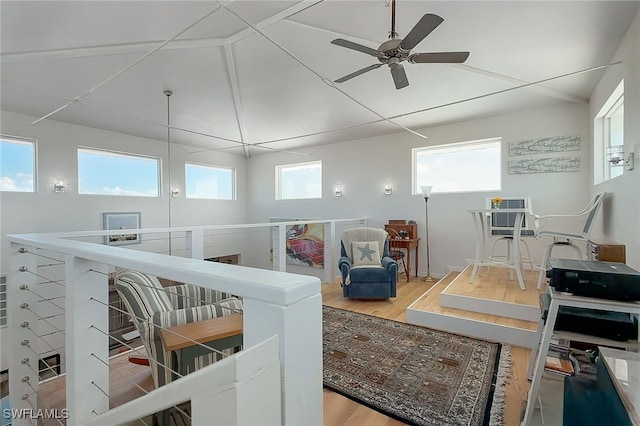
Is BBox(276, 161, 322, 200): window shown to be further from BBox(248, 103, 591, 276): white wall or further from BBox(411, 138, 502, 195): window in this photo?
BBox(411, 138, 502, 195): window

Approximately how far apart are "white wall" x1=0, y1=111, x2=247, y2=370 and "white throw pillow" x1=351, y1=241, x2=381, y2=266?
431 centimetres

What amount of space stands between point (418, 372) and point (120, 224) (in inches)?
232

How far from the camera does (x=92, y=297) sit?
3.58 ft

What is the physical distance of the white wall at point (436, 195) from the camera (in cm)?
428

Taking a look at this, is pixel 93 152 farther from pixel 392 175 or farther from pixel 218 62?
pixel 392 175

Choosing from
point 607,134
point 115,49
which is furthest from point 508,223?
point 115,49

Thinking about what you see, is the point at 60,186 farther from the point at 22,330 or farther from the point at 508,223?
the point at 508,223

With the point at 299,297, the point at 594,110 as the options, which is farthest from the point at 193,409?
the point at 594,110

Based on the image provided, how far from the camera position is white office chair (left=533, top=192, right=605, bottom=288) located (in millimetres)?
2854

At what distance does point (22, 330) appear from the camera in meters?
1.67

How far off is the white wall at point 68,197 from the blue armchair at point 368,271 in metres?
4.32

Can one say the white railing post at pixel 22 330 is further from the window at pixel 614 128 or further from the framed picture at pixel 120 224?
the window at pixel 614 128

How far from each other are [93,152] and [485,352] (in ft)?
22.6

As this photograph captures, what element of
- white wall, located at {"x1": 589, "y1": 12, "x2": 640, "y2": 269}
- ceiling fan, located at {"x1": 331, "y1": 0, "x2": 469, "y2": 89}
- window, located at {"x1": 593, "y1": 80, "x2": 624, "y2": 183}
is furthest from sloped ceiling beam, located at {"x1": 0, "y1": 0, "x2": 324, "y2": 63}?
window, located at {"x1": 593, "y1": 80, "x2": 624, "y2": 183}
